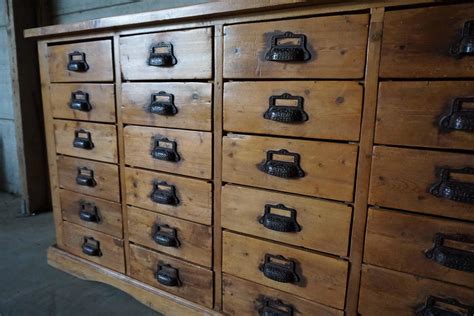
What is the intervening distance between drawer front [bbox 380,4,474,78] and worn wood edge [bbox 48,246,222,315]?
115 centimetres

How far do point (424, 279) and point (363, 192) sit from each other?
30cm

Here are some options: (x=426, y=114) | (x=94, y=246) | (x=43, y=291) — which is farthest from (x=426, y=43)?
(x=43, y=291)

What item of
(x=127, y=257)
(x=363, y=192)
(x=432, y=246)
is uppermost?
(x=363, y=192)

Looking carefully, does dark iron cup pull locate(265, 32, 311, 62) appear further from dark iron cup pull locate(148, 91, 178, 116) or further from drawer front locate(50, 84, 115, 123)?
drawer front locate(50, 84, 115, 123)

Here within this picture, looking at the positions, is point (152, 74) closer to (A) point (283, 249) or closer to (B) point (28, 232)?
(A) point (283, 249)

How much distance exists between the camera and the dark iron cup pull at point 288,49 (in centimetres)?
99

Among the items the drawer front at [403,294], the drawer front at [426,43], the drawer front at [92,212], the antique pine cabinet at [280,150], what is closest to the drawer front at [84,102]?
the antique pine cabinet at [280,150]

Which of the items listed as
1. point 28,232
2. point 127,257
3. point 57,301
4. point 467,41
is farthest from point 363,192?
point 28,232

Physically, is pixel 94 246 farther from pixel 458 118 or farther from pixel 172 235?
pixel 458 118

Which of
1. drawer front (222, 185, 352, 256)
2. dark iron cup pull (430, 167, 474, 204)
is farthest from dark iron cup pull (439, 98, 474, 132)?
drawer front (222, 185, 352, 256)

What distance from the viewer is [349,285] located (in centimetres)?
106

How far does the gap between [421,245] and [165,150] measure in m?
0.96

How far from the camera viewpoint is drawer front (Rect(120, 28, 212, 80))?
1171mm

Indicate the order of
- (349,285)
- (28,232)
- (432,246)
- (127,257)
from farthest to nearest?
(28,232) → (127,257) → (349,285) → (432,246)
